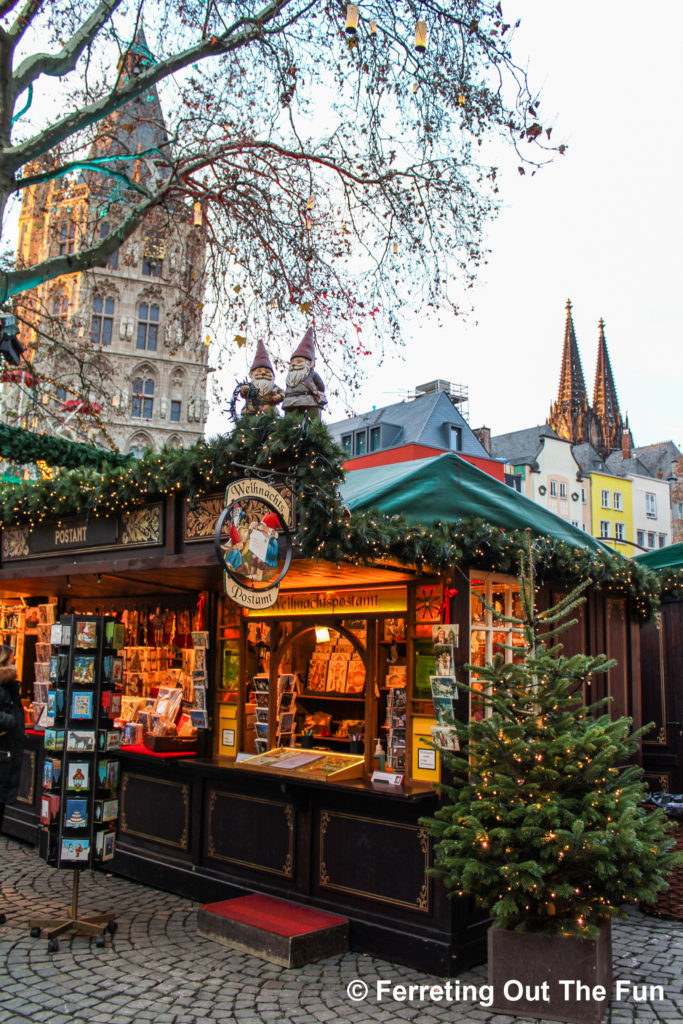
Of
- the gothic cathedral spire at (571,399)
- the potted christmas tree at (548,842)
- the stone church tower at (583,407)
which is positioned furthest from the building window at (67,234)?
the stone church tower at (583,407)

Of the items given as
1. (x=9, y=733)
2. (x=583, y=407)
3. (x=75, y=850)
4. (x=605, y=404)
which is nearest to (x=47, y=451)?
(x=9, y=733)

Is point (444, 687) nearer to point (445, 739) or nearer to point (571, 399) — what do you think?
point (445, 739)

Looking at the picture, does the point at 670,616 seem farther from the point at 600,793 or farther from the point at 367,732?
the point at 600,793

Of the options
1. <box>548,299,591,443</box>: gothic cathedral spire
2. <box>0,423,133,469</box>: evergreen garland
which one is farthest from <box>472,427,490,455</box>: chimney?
<box>0,423,133,469</box>: evergreen garland

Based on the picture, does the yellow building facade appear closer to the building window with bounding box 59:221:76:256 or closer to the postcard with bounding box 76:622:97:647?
the building window with bounding box 59:221:76:256

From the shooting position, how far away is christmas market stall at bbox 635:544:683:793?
10.0m

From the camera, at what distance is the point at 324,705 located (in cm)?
799

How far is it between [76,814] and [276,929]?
1851mm

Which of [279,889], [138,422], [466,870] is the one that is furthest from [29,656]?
[138,422]

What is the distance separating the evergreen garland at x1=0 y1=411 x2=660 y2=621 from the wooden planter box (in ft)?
8.17

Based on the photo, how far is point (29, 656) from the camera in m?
11.3

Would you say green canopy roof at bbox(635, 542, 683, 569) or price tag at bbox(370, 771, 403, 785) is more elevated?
green canopy roof at bbox(635, 542, 683, 569)

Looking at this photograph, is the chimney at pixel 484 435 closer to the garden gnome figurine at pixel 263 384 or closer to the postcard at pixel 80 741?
the garden gnome figurine at pixel 263 384

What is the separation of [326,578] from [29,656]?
6.13m
